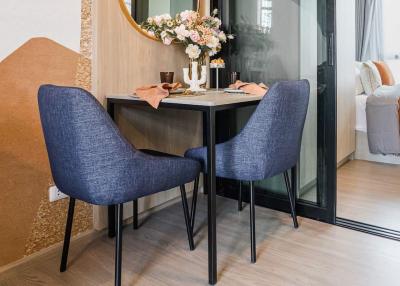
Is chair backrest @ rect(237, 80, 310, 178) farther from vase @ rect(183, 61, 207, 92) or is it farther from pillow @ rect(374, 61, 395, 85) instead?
pillow @ rect(374, 61, 395, 85)

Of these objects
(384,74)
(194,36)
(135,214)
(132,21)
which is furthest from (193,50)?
(384,74)

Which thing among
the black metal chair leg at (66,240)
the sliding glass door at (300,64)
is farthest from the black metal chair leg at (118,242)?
the sliding glass door at (300,64)

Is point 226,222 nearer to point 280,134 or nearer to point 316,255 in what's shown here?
point 316,255

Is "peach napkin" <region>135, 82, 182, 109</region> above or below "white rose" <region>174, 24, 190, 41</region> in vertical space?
below

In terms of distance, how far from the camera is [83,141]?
1376 mm

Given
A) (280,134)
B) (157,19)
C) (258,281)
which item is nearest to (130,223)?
(258,281)

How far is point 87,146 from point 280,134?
36.2 inches

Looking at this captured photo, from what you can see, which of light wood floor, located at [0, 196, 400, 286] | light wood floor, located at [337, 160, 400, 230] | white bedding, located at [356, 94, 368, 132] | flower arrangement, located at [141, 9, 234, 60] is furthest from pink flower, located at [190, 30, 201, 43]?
white bedding, located at [356, 94, 368, 132]

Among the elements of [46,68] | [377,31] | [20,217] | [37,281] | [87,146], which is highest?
[377,31]

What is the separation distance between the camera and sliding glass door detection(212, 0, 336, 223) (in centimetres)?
224

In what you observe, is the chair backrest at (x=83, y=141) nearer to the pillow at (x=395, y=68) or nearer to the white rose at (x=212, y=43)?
the white rose at (x=212, y=43)

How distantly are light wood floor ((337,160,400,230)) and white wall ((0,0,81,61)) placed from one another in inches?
76.6

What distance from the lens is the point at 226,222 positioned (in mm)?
2334

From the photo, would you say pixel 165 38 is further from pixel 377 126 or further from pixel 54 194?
pixel 377 126
